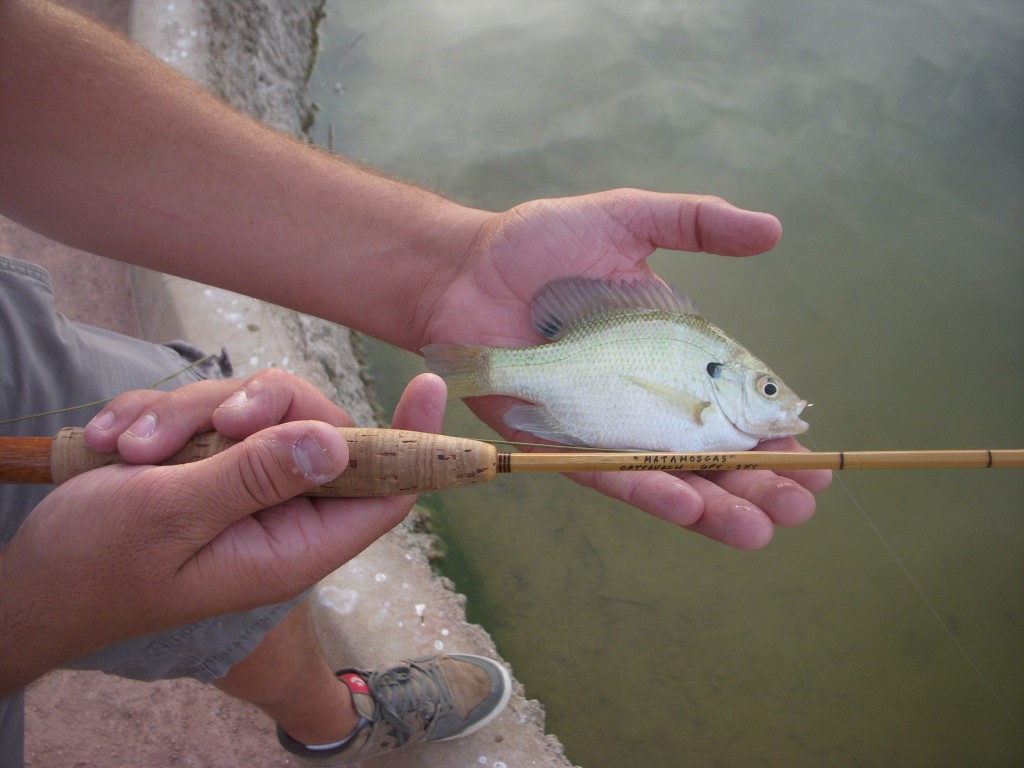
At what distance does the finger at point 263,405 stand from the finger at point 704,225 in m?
1.24

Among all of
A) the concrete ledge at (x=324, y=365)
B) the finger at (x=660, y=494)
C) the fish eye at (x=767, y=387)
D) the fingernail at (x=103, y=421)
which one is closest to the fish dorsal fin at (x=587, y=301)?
the fish eye at (x=767, y=387)

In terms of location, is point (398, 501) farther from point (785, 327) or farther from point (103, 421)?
point (785, 327)

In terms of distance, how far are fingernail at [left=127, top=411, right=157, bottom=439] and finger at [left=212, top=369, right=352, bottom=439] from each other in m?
0.12

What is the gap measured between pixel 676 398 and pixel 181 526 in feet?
4.82

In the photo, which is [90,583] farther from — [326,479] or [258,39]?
[258,39]

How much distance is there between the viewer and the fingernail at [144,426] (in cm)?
152

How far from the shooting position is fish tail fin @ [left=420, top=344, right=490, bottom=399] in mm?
2287

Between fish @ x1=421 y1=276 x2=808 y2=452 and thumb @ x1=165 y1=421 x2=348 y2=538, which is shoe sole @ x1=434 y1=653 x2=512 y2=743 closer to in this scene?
Answer: fish @ x1=421 y1=276 x2=808 y2=452

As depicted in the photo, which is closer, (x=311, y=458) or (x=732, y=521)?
(x=311, y=458)

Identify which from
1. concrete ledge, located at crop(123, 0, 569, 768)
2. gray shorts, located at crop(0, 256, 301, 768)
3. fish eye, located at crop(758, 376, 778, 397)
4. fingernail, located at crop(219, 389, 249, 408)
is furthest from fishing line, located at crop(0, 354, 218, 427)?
fish eye, located at crop(758, 376, 778, 397)

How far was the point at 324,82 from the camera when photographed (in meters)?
5.78

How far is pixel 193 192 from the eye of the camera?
2301mm

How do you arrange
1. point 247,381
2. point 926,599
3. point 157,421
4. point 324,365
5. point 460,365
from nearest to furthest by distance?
point 157,421
point 247,381
point 460,365
point 926,599
point 324,365

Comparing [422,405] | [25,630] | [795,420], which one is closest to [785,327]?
[795,420]
